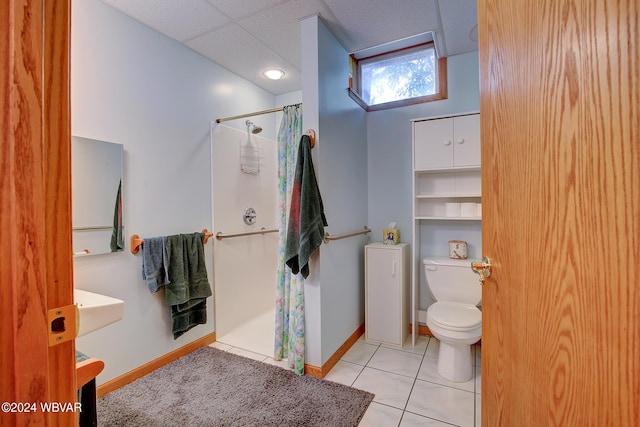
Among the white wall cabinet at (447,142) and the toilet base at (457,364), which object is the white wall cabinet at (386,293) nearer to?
the toilet base at (457,364)

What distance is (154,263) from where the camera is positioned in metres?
2.01

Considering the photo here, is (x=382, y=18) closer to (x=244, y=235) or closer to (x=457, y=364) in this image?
(x=244, y=235)

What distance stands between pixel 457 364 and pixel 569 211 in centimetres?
181

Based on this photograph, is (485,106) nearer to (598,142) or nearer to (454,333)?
(598,142)

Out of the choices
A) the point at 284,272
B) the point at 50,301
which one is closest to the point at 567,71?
the point at 50,301

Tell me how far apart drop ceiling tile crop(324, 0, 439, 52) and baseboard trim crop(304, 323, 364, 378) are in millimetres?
2422

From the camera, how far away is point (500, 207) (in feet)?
2.77

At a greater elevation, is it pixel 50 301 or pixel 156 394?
pixel 50 301

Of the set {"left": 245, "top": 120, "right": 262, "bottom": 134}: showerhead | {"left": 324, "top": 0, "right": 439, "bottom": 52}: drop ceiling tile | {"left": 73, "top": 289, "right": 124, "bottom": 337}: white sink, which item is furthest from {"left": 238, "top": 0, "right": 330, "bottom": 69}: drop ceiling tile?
{"left": 73, "top": 289, "right": 124, "bottom": 337}: white sink

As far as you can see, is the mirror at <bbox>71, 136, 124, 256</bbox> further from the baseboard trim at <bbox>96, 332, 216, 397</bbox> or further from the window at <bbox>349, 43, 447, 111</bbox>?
the window at <bbox>349, 43, 447, 111</bbox>

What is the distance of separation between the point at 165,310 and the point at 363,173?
2030 mm

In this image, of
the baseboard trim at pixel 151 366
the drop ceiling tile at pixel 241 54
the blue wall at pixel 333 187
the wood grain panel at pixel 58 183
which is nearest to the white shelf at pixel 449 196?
the blue wall at pixel 333 187

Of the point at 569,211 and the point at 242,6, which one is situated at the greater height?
the point at 242,6

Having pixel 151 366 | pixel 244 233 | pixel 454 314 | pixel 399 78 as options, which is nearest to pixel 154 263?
pixel 151 366
